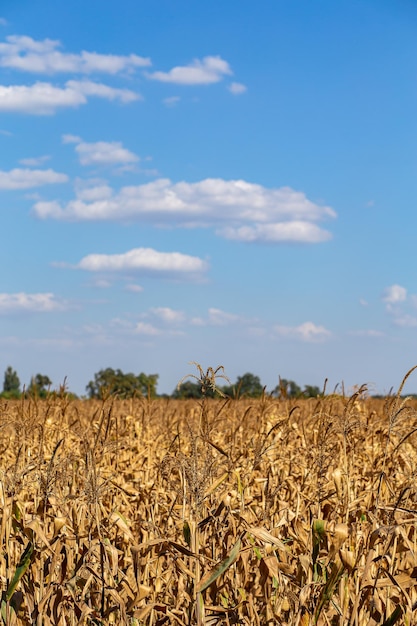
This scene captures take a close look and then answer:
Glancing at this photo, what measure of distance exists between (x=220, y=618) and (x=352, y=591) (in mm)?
997

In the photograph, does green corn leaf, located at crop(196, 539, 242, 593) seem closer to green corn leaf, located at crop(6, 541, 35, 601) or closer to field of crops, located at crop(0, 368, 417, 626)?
field of crops, located at crop(0, 368, 417, 626)

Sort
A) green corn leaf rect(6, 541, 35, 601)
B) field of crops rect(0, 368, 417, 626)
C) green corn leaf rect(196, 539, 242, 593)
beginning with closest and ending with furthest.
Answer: green corn leaf rect(196, 539, 242, 593), field of crops rect(0, 368, 417, 626), green corn leaf rect(6, 541, 35, 601)

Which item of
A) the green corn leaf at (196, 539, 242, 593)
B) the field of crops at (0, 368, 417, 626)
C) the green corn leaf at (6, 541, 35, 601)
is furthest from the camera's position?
the green corn leaf at (6, 541, 35, 601)

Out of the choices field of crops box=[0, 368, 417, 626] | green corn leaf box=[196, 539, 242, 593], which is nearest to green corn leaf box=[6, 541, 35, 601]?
field of crops box=[0, 368, 417, 626]

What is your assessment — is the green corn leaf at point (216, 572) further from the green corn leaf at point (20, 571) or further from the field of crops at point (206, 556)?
the green corn leaf at point (20, 571)

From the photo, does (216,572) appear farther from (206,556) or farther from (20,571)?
(206,556)

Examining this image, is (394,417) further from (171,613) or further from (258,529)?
(171,613)

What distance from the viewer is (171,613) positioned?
4.14m

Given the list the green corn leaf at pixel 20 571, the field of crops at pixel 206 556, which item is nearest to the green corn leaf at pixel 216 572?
the field of crops at pixel 206 556

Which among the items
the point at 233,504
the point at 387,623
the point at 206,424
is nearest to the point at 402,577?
the point at 387,623

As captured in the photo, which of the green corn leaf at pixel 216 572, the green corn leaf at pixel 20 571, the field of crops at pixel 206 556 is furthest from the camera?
the green corn leaf at pixel 20 571

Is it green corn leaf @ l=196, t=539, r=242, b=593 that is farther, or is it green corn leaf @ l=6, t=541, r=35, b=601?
green corn leaf @ l=6, t=541, r=35, b=601

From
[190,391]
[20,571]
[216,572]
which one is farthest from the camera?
[190,391]

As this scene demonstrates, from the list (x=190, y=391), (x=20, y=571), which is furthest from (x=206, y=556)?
(x=190, y=391)
